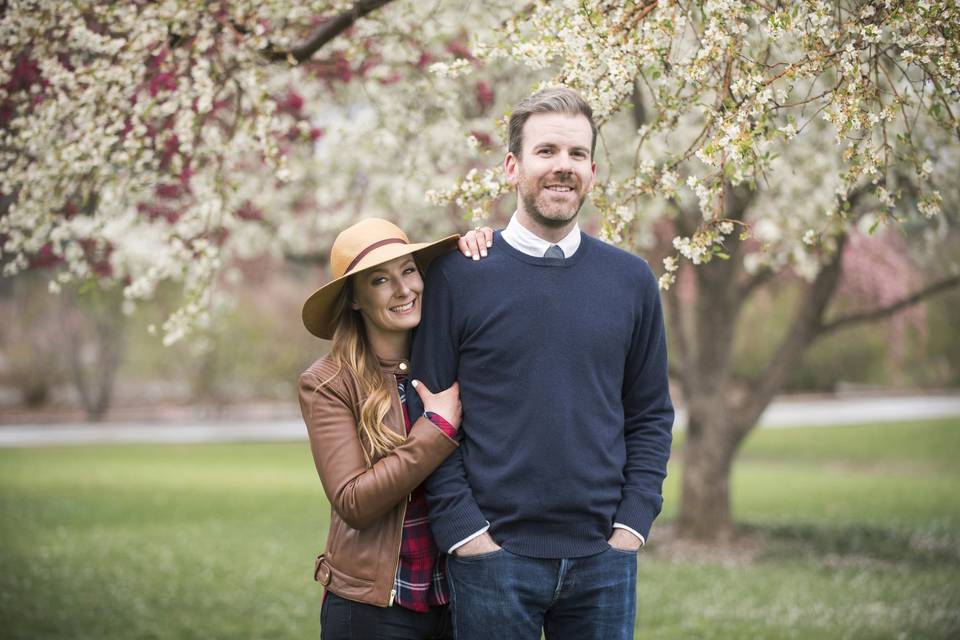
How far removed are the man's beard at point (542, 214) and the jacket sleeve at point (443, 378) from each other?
354mm

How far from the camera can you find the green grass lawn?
6.72m

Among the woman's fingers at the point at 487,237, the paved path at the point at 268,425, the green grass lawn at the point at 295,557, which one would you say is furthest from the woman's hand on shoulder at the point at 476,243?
the paved path at the point at 268,425

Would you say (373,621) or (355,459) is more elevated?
(355,459)

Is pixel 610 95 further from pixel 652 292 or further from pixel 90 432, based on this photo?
pixel 90 432

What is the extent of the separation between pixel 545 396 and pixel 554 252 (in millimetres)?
483

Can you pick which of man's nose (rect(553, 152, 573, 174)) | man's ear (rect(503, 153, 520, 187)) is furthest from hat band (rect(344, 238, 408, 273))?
man's nose (rect(553, 152, 573, 174))

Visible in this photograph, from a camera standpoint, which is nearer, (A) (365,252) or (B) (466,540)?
(B) (466,540)

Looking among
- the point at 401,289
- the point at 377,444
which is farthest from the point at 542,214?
the point at 377,444

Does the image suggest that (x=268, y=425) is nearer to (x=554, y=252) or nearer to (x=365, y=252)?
(x=365, y=252)

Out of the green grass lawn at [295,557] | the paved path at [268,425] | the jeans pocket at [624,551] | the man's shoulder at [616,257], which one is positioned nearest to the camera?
the jeans pocket at [624,551]

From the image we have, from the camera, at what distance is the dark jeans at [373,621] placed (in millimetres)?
2951

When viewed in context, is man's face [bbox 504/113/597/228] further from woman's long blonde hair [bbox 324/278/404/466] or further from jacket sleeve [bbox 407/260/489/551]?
woman's long blonde hair [bbox 324/278/404/466]

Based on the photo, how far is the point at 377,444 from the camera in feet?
9.89

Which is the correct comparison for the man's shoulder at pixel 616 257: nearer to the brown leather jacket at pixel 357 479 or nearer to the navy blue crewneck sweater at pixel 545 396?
the navy blue crewneck sweater at pixel 545 396
